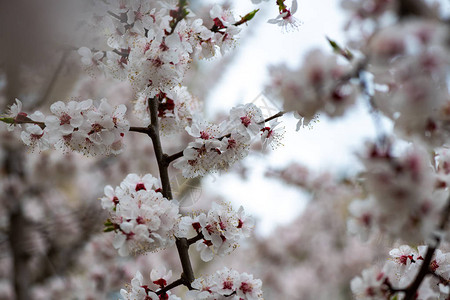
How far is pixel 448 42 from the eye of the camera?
1.81 ft

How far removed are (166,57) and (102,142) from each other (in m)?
0.27

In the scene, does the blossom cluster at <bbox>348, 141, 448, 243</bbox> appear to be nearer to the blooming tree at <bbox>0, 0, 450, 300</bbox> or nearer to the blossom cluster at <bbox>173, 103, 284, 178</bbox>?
the blooming tree at <bbox>0, 0, 450, 300</bbox>

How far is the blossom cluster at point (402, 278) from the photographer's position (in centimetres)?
81

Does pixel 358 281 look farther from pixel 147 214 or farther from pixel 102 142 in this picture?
pixel 102 142

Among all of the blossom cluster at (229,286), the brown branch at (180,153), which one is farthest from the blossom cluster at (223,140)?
the blossom cluster at (229,286)

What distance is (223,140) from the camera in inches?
42.3

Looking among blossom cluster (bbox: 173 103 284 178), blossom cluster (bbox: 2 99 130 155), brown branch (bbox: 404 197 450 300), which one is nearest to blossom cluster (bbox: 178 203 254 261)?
blossom cluster (bbox: 173 103 284 178)

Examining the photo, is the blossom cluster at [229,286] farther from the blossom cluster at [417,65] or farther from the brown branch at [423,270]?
the blossom cluster at [417,65]

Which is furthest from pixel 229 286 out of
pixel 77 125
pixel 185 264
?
pixel 77 125

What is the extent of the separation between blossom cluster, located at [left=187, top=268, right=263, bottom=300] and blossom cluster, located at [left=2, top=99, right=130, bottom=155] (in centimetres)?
43

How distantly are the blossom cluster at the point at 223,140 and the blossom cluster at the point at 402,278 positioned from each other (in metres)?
0.42

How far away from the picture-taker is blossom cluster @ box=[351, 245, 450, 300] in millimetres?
811

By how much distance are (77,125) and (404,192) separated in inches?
30.2

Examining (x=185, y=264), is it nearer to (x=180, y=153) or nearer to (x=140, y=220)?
(x=140, y=220)
